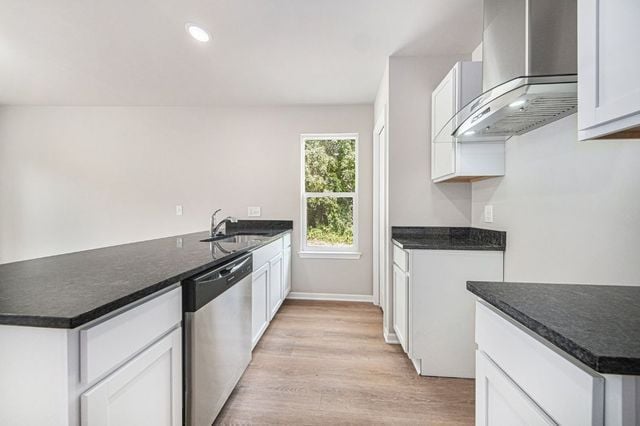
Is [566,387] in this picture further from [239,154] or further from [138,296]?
[239,154]

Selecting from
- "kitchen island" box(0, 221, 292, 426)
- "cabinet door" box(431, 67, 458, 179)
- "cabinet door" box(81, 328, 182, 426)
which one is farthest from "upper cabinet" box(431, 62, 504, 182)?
"cabinet door" box(81, 328, 182, 426)

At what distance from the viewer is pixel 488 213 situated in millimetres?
2307

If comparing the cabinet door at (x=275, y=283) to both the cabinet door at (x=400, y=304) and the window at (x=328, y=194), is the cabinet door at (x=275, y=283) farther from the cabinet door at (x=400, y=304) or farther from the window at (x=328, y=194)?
the cabinet door at (x=400, y=304)

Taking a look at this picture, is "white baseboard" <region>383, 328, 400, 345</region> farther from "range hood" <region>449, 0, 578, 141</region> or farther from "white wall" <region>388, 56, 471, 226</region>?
"range hood" <region>449, 0, 578, 141</region>

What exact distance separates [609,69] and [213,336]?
5.61 ft

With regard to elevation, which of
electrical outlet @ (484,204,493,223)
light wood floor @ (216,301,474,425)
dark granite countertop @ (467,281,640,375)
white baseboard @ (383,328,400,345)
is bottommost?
light wood floor @ (216,301,474,425)

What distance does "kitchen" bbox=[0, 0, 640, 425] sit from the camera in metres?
0.75

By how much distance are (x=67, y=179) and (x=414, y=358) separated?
4.81 metres

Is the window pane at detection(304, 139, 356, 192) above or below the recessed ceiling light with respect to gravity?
below

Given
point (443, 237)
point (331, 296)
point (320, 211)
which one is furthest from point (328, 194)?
point (443, 237)

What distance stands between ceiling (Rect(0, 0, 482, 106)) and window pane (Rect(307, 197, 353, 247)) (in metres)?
1.28

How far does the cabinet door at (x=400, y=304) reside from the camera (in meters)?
2.19

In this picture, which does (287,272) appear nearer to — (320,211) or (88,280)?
(320,211)

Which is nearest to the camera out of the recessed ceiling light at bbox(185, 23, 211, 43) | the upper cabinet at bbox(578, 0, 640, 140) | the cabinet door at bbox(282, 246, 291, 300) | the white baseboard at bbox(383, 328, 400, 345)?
the upper cabinet at bbox(578, 0, 640, 140)
